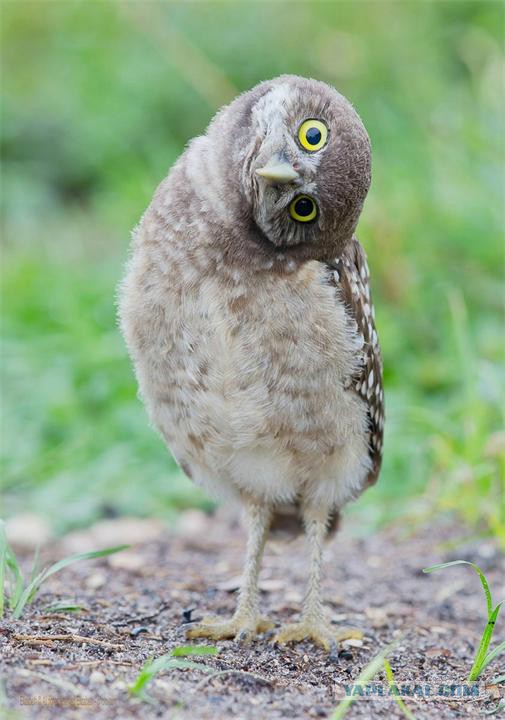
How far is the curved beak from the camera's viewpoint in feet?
11.9

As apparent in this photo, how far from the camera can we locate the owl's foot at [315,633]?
4.11 meters

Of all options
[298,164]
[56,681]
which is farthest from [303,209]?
[56,681]

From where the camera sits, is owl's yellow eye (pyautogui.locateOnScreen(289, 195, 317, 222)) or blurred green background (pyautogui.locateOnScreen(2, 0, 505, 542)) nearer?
owl's yellow eye (pyautogui.locateOnScreen(289, 195, 317, 222))

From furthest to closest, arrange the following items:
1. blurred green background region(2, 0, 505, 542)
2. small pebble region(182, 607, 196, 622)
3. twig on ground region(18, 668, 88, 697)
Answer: blurred green background region(2, 0, 505, 542) → small pebble region(182, 607, 196, 622) → twig on ground region(18, 668, 88, 697)

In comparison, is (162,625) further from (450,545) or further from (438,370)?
(438,370)

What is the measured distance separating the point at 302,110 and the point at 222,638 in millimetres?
2049

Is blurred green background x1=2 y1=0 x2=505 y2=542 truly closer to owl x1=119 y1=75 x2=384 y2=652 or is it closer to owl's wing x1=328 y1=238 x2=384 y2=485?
owl's wing x1=328 y1=238 x2=384 y2=485

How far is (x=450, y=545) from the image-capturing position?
5.34 m

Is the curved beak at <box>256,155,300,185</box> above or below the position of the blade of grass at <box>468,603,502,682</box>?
above

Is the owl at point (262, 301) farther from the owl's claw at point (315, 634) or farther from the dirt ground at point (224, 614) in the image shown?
the dirt ground at point (224, 614)

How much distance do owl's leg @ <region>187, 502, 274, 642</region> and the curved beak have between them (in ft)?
5.05

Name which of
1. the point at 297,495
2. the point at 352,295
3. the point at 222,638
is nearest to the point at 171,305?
the point at 352,295

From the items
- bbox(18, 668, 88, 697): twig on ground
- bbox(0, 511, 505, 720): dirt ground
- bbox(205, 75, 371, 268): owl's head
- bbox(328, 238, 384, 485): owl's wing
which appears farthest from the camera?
bbox(328, 238, 384, 485): owl's wing

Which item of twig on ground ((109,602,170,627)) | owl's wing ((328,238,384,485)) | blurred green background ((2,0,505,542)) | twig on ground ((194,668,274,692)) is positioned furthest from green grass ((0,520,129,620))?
blurred green background ((2,0,505,542))
